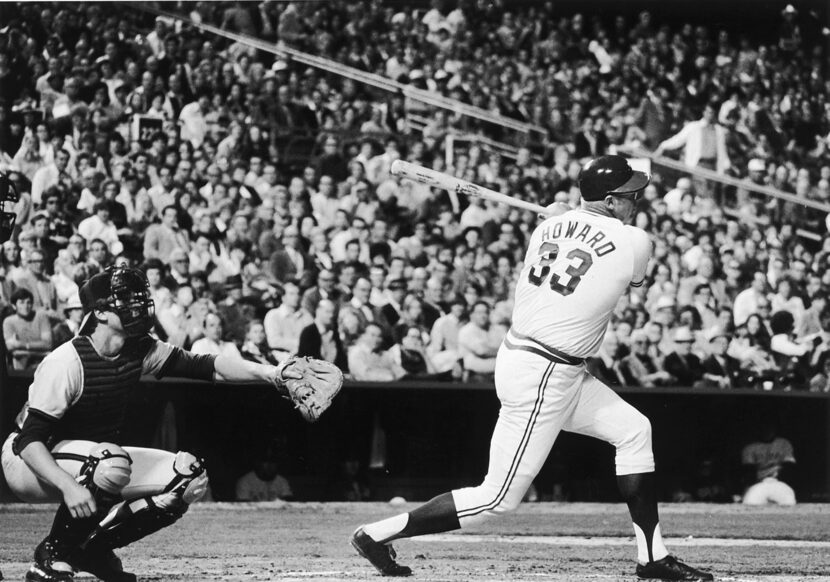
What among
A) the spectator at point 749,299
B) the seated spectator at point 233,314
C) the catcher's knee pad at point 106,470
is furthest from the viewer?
the spectator at point 749,299

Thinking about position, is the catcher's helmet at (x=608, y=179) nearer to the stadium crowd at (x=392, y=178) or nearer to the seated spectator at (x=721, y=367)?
the stadium crowd at (x=392, y=178)

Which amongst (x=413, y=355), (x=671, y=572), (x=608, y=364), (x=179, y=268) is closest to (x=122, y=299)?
(x=671, y=572)

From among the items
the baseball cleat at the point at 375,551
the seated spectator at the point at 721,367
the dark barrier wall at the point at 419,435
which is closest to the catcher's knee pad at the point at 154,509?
the baseball cleat at the point at 375,551

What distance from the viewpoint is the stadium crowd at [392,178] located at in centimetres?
1012

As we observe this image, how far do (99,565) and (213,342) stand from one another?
175 inches

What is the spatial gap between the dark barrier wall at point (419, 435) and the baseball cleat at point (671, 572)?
4019mm

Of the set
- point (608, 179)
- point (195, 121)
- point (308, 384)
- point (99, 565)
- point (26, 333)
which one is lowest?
point (99, 565)

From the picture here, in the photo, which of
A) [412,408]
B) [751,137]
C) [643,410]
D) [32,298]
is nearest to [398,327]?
[412,408]

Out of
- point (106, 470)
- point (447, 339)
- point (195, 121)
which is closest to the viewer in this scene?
point (106, 470)

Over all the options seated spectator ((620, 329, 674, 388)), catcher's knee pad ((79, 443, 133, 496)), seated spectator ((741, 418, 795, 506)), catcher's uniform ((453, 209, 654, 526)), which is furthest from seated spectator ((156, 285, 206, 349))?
catcher's uniform ((453, 209, 654, 526))

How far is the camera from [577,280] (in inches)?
206

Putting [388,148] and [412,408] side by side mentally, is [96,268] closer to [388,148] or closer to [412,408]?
[412,408]

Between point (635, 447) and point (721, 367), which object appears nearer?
point (635, 447)

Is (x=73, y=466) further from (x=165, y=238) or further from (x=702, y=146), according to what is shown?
(x=702, y=146)
